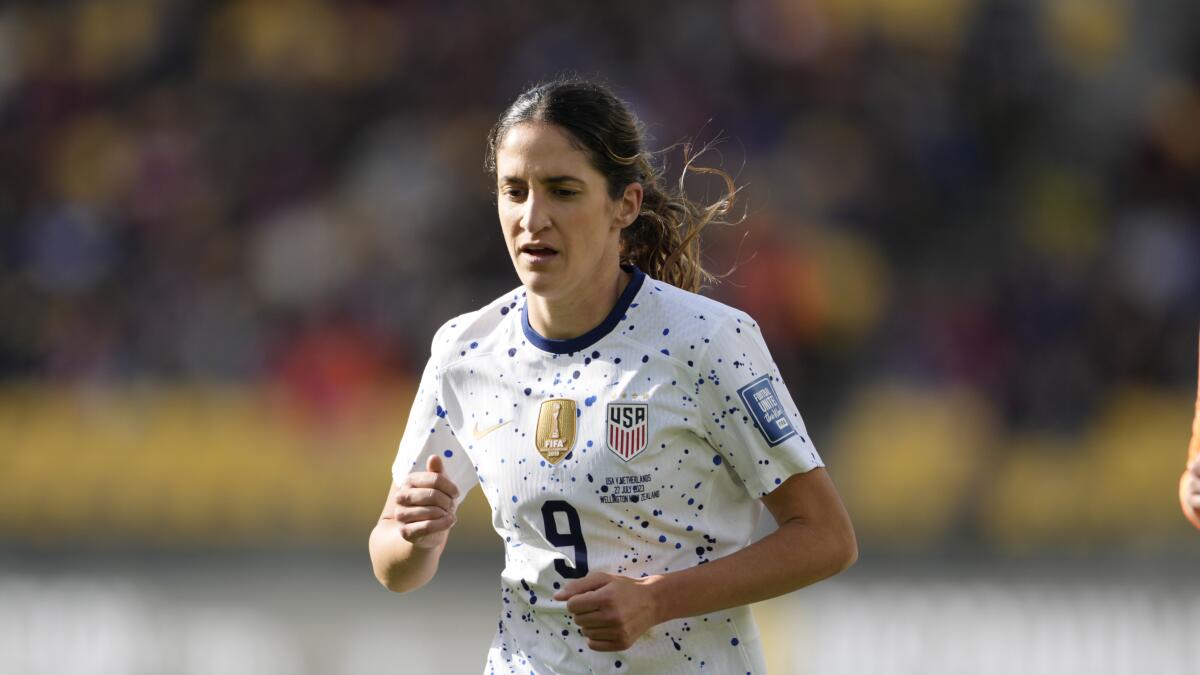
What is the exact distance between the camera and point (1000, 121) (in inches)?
460

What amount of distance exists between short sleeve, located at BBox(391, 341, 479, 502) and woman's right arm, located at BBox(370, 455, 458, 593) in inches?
2.2

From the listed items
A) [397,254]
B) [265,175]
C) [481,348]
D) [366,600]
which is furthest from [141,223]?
[481,348]

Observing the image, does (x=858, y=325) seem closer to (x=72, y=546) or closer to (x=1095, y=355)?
(x=1095, y=355)

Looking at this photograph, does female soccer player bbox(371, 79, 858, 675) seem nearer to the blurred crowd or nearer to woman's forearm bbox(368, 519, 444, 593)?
woman's forearm bbox(368, 519, 444, 593)

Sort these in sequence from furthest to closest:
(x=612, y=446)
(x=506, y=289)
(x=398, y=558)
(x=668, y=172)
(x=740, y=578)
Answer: (x=506, y=289)
(x=668, y=172)
(x=398, y=558)
(x=612, y=446)
(x=740, y=578)

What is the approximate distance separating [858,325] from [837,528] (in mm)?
7429

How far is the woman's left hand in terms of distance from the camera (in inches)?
111

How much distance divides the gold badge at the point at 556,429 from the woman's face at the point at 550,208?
21cm

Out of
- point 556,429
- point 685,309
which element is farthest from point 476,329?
point 685,309

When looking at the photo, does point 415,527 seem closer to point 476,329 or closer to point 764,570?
point 476,329

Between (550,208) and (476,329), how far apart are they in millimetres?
390

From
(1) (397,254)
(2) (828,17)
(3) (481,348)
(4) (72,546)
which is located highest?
(2) (828,17)

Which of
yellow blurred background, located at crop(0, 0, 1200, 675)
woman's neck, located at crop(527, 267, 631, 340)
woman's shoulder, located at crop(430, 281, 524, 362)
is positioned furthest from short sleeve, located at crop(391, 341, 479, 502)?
yellow blurred background, located at crop(0, 0, 1200, 675)

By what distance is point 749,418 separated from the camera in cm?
308
